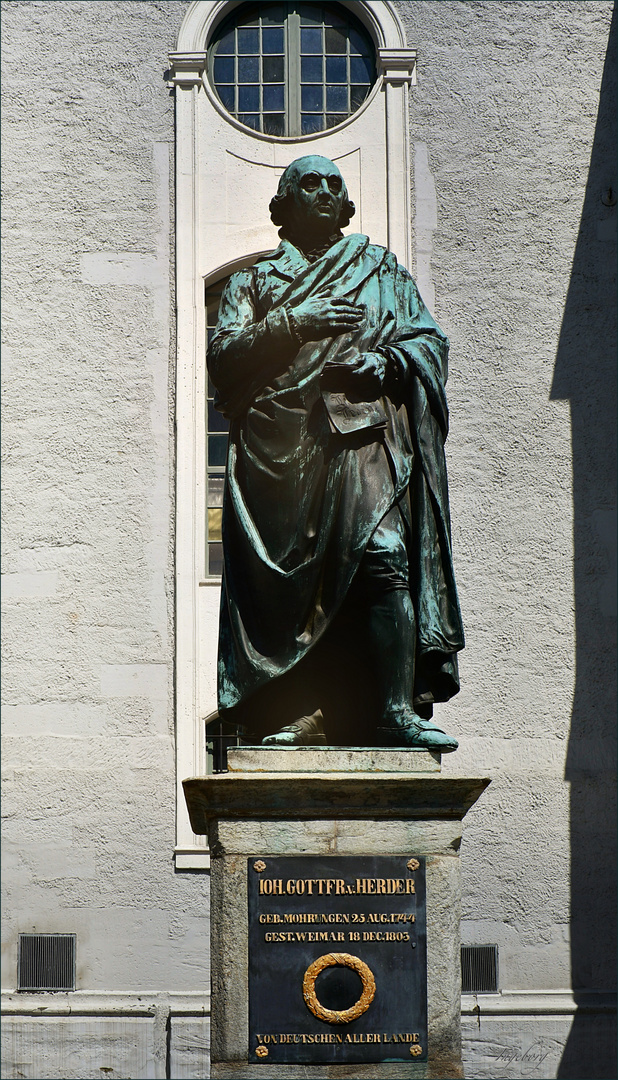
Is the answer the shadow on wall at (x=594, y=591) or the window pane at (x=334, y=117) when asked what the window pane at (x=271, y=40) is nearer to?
the window pane at (x=334, y=117)

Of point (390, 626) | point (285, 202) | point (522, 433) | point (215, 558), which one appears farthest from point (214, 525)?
point (390, 626)

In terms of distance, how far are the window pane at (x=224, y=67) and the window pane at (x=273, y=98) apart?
0.34 meters

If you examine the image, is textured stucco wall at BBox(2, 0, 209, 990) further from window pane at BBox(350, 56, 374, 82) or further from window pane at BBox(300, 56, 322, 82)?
window pane at BBox(350, 56, 374, 82)

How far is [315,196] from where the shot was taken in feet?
18.0

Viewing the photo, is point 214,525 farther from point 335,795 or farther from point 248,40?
point 335,795

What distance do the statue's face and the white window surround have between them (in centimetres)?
587

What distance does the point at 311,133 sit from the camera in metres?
12.0

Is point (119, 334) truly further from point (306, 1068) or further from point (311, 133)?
point (306, 1068)

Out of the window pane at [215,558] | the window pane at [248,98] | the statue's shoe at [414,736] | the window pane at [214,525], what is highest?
the window pane at [248,98]

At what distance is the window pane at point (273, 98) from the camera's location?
12.2 meters

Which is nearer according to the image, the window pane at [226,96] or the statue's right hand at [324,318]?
the statue's right hand at [324,318]

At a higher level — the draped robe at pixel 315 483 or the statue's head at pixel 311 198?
the statue's head at pixel 311 198

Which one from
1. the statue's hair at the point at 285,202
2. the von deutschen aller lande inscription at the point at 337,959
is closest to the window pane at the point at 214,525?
the statue's hair at the point at 285,202

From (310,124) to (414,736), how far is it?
8.38 meters
